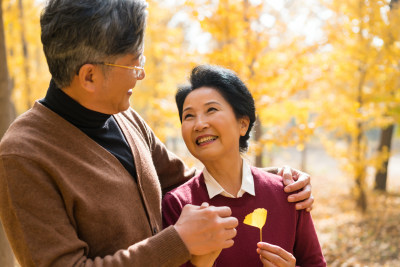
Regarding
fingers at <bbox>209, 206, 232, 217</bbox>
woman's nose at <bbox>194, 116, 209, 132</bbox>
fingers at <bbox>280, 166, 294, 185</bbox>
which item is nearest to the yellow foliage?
woman's nose at <bbox>194, 116, 209, 132</bbox>

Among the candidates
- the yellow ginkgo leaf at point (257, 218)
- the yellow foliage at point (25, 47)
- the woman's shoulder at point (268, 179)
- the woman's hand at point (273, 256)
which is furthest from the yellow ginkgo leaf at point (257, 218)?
the yellow foliage at point (25, 47)

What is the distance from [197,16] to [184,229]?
13.3 feet

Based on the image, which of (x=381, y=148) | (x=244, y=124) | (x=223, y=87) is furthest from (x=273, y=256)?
(x=381, y=148)

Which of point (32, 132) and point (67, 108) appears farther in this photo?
point (67, 108)

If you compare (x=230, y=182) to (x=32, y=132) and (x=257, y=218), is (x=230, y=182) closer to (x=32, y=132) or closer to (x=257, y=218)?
(x=257, y=218)

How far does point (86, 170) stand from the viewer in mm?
1395

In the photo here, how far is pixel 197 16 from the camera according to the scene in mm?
4895

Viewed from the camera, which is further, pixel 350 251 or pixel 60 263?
pixel 350 251

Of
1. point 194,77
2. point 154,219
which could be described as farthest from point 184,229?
point 194,77

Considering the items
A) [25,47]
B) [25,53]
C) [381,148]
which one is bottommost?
[381,148]

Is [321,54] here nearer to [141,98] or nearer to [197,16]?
[197,16]

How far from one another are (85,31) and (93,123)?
383 millimetres

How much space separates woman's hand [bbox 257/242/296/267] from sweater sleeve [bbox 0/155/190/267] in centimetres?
54

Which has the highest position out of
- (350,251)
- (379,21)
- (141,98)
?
(379,21)
